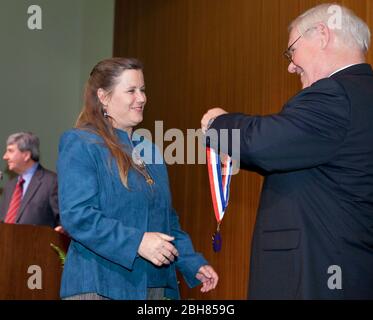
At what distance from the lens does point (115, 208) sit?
2482mm

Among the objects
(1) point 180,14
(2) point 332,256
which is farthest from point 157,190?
(1) point 180,14

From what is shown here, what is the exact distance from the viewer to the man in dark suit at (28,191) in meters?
5.83

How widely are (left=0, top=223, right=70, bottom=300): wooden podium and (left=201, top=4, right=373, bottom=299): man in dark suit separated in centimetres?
266

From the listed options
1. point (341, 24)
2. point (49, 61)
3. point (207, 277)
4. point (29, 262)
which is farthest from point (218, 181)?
point (49, 61)

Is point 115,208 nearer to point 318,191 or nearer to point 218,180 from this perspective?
point 218,180

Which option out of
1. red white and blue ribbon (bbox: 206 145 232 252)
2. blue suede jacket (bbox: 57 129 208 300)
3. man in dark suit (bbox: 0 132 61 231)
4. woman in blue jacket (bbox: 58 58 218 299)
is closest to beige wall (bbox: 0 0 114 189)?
man in dark suit (bbox: 0 132 61 231)

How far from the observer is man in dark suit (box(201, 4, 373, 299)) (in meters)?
2.23

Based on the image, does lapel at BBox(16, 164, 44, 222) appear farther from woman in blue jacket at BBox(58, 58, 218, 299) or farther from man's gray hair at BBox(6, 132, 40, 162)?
woman in blue jacket at BBox(58, 58, 218, 299)

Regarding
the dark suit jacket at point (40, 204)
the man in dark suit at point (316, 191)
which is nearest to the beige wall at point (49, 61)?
the dark suit jacket at point (40, 204)

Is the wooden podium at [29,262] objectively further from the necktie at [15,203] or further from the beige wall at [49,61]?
the beige wall at [49,61]

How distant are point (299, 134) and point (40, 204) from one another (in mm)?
→ 4020

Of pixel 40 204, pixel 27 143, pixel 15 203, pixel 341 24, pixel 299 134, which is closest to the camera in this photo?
pixel 299 134
